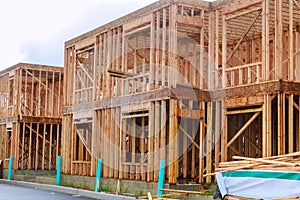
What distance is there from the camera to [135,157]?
76.0ft

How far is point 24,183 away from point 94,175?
562cm

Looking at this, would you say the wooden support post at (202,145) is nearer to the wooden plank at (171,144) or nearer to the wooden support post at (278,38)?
the wooden plank at (171,144)

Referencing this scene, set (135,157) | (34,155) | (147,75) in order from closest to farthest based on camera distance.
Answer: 1. (147,75)
2. (135,157)
3. (34,155)

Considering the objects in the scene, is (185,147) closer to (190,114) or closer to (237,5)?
(190,114)

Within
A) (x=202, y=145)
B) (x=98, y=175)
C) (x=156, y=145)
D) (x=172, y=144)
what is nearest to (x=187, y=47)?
(x=202, y=145)

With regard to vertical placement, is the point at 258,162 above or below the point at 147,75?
below

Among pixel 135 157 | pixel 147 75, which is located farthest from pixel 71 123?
pixel 147 75

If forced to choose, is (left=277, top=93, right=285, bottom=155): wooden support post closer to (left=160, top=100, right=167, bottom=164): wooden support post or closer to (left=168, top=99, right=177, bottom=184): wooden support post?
(left=168, top=99, right=177, bottom=184): wooden support post

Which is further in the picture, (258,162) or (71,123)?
(71,123)

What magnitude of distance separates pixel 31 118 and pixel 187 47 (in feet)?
40.1

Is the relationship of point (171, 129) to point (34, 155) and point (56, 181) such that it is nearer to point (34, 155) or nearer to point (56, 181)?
point (56, 181)

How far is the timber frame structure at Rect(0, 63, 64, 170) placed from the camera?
105 feet

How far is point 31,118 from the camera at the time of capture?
105 feet

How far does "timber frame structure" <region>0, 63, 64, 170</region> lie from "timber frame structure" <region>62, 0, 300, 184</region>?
708 centimetres
